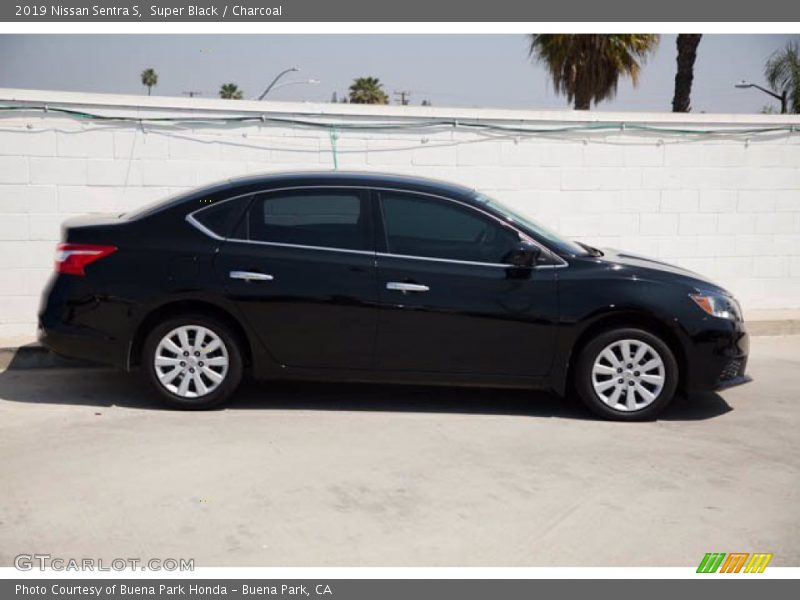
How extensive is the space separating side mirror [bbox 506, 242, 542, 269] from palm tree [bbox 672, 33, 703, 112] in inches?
565

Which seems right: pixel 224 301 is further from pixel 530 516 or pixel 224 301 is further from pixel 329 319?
pixel 530 516

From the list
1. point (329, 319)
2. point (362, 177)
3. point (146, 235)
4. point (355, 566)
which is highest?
point (362, 177)

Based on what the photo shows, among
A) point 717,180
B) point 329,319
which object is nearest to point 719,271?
point 717,180

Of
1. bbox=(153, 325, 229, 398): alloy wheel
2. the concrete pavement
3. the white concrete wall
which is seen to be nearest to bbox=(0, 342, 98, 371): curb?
the concrete pavement

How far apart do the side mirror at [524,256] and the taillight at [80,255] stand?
105 inches

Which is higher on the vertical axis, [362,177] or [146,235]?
[362,177]

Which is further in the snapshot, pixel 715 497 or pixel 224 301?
pixel 224 301

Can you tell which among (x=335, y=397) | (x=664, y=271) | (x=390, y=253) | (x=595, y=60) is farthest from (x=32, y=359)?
(x=595, y=60)

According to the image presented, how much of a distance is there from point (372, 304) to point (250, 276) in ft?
2.72

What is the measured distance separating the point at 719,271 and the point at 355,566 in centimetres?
758

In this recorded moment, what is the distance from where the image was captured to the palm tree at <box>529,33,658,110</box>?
23547 millimetres

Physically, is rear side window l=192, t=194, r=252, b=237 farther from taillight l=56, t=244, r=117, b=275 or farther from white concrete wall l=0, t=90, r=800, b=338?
white concrete wall l=0, t=90, r=800, b=338

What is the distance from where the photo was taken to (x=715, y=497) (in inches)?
212

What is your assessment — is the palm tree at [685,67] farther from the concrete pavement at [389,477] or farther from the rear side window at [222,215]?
the rear side window at [222,215]
